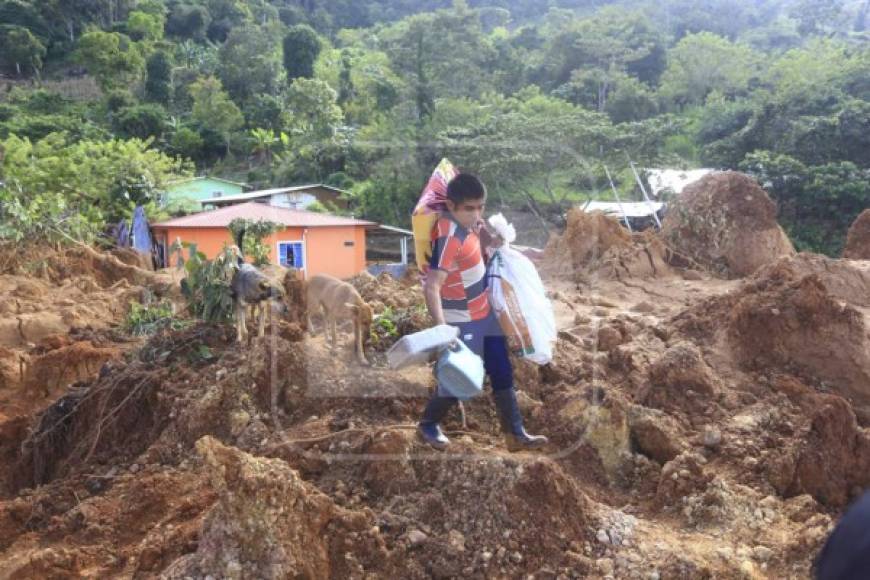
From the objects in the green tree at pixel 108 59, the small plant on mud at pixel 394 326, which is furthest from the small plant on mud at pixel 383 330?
the green tree at pixel 108 59

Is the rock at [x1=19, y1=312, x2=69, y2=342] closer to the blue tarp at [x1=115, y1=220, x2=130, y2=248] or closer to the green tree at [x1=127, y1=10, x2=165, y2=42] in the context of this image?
the blue tarp at [x1=115, y1=220, x2=130, y2=248]

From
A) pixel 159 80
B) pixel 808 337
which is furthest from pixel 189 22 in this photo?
pixel 808 337

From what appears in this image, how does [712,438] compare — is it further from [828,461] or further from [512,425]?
[512,425]

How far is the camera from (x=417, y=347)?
3.61 meters

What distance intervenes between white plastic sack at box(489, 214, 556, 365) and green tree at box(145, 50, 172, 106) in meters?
43.2

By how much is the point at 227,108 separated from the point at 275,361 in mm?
35787

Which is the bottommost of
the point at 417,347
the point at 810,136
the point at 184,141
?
the point at 184,141

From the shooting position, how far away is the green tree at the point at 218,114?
3788 centimetres

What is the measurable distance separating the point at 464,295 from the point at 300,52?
4347 cm

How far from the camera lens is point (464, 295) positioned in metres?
4.00

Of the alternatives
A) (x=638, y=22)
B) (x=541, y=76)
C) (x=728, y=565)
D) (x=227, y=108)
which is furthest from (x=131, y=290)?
(x=638, y=22)

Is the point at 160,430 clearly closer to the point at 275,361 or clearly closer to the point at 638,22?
the point at 275,361

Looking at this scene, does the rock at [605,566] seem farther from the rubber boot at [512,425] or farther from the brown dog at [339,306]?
the brown dog at [339,306]

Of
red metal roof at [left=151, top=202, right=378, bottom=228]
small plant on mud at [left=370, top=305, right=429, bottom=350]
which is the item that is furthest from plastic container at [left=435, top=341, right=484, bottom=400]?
red metal roof at [left=151, top=202, right=378, bottom=228]
